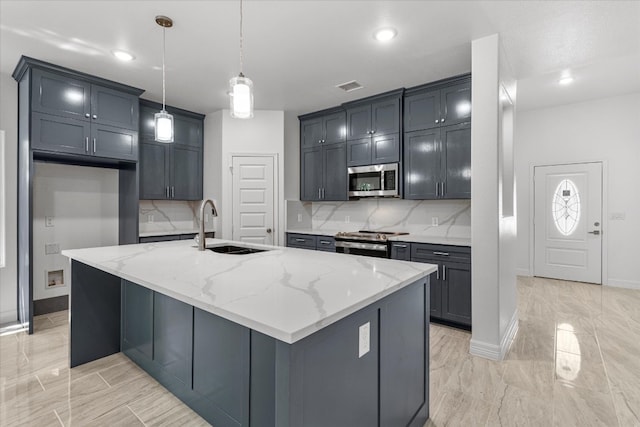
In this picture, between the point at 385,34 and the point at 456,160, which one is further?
the point at 456,160

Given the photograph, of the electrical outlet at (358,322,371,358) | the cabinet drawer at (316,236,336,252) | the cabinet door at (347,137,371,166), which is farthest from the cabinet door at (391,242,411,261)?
the electrical outlet at (358,322,371,358)

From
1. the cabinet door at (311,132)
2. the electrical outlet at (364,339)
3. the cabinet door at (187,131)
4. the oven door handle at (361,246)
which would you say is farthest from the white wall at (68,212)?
the electrical outlet at (364,339)

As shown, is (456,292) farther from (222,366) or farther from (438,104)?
(222,366)

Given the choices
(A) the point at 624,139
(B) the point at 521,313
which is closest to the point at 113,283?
(B) the point at 521,313

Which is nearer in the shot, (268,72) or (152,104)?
(268,72)

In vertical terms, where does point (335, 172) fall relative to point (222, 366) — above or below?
above

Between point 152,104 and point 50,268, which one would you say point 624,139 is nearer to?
point 152,104

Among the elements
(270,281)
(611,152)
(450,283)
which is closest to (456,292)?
(450,283)

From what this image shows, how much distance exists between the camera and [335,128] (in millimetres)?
4887

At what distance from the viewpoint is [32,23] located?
2656 millimetres

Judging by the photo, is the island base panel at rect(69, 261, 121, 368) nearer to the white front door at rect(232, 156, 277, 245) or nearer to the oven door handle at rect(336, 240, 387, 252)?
the white front door at rect(232, 156, 277, 245)

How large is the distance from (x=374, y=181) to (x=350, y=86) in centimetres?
124

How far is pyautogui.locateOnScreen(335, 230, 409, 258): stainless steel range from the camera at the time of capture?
3.99 metres

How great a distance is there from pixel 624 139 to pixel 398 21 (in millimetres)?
4604
